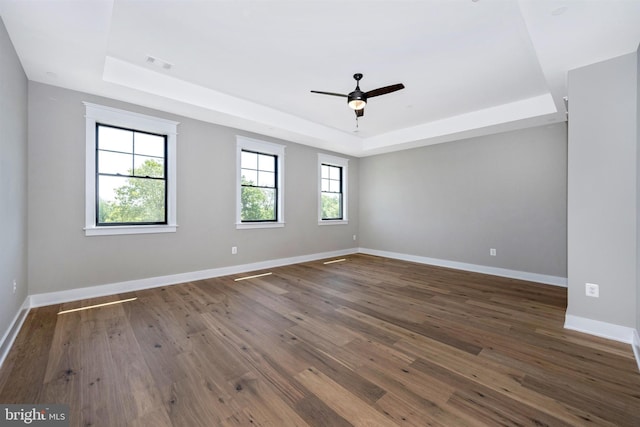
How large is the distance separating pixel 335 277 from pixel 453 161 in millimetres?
3354

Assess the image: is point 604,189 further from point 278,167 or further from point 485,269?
point 278,167

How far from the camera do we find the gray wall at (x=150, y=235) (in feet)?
10.2

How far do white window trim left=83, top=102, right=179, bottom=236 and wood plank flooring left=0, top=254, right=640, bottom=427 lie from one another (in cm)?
94

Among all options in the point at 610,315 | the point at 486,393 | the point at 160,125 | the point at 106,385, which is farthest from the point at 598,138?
the point at 160,125

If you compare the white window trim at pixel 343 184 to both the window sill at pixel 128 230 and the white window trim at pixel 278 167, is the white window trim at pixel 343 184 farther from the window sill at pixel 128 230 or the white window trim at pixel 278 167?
the window sill at pixel 128 230

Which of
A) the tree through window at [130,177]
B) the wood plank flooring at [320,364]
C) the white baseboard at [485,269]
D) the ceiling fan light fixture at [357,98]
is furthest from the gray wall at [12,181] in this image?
the white baseboard at [485,269]

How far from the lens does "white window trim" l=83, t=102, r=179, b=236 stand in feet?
11.1

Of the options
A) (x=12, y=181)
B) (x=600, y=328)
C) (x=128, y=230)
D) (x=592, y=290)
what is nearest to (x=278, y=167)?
(x=128, y=230)

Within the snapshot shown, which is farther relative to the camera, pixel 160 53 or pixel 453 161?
pixel 453 161

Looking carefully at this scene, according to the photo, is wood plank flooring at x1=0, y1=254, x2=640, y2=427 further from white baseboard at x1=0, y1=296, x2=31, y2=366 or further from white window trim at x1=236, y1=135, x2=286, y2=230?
white window trim at x1=236, y1=135, x2=286, y2=230

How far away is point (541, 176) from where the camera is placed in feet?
14.5

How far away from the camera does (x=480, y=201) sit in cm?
507

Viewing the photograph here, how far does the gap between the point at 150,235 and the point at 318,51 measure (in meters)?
3.35

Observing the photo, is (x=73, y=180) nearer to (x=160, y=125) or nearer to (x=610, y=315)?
(x=160, y=125)
